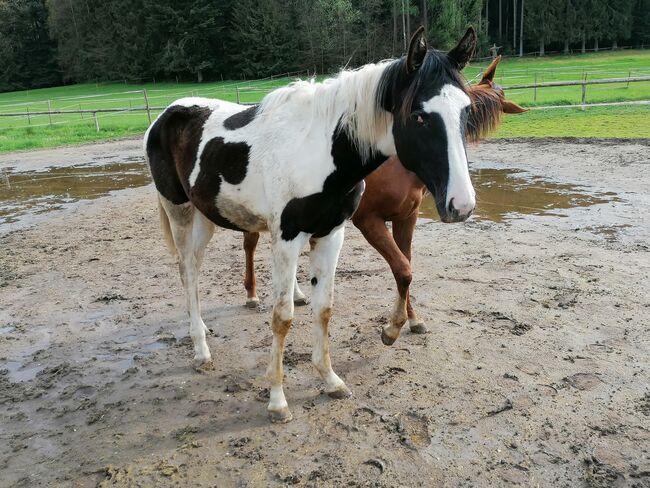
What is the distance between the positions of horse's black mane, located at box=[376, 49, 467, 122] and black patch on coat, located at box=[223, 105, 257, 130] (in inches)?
40.2

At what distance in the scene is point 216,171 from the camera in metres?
3.21

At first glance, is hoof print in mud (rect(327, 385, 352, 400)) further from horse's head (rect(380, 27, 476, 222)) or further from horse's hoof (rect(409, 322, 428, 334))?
horse's head (rect(380, 27, 476, 222))

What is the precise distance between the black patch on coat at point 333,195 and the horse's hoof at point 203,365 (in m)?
1.41

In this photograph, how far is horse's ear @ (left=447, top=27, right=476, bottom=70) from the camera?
7.73ft

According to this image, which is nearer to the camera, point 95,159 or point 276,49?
point 95,159

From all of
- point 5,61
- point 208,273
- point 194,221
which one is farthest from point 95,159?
point 5,61

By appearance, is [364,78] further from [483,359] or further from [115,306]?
[115,306]

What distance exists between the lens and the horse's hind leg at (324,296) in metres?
3.16

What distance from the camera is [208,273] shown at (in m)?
5.61

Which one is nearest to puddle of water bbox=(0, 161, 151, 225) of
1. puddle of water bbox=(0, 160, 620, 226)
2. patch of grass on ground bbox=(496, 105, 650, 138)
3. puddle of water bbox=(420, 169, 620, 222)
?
puddle of water bbox=(0, 160, 620, 226)

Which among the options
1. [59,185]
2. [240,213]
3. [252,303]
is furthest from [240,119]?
[59,185]

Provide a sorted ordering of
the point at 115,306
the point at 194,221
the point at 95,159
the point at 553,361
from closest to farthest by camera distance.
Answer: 1. the point at 553,361
2. the point at 194,221
3. the point at 115,306
4. the point at 95,159

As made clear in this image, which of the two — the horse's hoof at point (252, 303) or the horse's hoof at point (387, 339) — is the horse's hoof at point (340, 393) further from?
the horse's hoof at point (252, 303)

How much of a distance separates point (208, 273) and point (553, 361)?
11.8 ft
